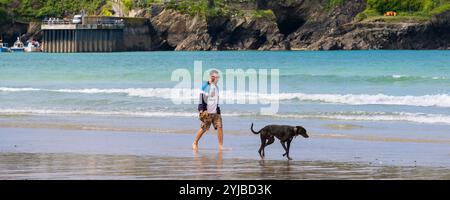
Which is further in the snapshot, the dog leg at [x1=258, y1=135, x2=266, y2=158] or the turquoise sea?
the turquoise sea

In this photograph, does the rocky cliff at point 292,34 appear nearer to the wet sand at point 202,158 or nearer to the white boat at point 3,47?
the white boat at point 3,47

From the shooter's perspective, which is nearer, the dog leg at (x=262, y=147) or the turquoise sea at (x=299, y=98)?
the dog leg at (x=262, y=147)

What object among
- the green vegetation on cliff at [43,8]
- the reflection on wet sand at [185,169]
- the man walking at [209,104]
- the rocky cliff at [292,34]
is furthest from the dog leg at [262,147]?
the green vegetation on cliff at [43,8]

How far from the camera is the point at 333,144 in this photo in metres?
20.9

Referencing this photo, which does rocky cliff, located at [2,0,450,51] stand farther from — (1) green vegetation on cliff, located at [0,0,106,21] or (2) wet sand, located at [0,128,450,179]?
(2) wet sand, located at [0,128,450,179]

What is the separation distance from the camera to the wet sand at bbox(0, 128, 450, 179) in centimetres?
1600

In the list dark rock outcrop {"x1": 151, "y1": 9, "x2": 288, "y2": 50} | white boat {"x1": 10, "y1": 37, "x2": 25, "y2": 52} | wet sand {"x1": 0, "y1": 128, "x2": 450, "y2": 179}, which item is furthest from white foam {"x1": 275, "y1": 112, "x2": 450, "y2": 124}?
white boat {"x1": 10, "y1": 37, "x2": 25, "y2": 52}

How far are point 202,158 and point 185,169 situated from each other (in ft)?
5.49

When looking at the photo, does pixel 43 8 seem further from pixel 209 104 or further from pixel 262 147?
pixel 262 147

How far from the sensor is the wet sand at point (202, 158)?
1600cm

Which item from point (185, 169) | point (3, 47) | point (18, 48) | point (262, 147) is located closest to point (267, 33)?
point (18, 48)

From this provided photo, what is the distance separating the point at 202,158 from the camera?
18.3 metres
